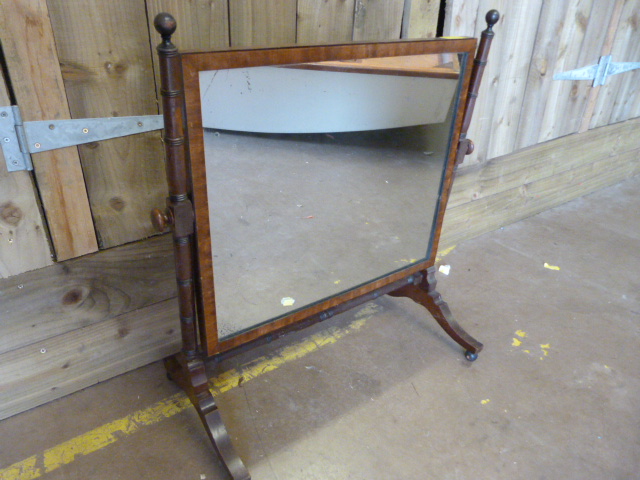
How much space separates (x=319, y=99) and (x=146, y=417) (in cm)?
111

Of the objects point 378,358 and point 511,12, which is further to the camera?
point 511,12

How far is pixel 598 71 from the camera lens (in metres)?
2.76

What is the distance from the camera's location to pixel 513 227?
9.52 feet

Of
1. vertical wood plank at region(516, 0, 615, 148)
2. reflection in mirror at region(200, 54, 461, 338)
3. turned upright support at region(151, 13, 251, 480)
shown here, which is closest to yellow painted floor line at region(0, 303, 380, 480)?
turned upright support at region(151, 13, 251, 480)

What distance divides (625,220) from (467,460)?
2.18 meters

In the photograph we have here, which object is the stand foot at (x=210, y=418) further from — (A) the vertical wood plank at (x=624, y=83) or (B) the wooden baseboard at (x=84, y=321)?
(A) the vertical wood plank at (x=624, y=83)

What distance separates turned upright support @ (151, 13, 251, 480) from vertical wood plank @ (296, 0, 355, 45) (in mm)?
620

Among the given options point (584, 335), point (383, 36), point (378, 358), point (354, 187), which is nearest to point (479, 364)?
point (378, 358)

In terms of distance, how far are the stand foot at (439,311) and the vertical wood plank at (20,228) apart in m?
1.22

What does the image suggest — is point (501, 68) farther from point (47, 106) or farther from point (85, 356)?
point (85, 356)

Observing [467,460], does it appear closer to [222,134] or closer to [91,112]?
[222,134]

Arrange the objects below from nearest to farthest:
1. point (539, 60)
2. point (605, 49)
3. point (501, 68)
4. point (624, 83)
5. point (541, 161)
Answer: point (501, 68)
point (539, 60)
point (605, 49)
point (541, 161)
point (624, 83)

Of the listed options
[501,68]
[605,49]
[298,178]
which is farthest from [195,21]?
[605,49]

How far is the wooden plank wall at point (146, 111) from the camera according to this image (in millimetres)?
1312
